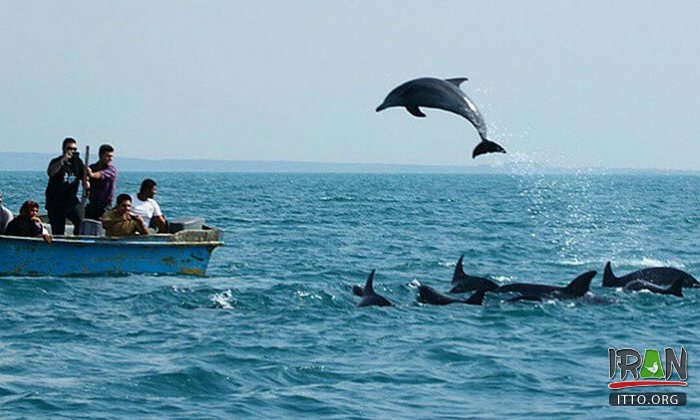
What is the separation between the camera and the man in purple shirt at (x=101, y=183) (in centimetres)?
2106

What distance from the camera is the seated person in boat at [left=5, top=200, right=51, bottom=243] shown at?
2088cm

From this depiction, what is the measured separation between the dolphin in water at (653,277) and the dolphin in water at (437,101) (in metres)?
8.71

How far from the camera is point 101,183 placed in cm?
2161

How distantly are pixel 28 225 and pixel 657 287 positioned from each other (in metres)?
10.3

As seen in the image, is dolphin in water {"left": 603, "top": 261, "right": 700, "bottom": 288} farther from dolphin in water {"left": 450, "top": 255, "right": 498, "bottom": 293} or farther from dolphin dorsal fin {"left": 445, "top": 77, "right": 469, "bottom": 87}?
dolphin dorsal fin {"left": 445, "top": 77, "right": 469, "bottom": 87}

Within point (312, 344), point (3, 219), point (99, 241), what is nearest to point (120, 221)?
point (99, 241)

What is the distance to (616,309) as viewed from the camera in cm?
1953

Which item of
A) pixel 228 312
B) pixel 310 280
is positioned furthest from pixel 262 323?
pixel 310 280

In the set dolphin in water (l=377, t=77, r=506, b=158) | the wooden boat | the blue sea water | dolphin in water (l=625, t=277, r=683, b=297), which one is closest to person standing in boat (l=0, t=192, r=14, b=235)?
the wooden boat

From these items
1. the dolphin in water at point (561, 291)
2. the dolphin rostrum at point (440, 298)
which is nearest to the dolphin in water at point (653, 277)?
the dolphin in water at point (561, 291)

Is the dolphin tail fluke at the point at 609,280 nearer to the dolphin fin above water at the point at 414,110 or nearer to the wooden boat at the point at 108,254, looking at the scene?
the wooden boat at the point at 108,254

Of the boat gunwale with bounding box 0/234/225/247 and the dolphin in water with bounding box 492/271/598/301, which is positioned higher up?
the boat gunwale with bounding box 0/234/225/247

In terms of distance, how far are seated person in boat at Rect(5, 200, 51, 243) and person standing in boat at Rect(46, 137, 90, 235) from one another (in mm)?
298

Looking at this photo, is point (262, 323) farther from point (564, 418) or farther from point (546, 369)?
point (564, 418)
